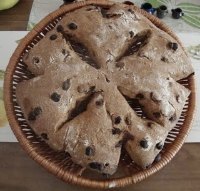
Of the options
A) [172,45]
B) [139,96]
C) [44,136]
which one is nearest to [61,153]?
[44,136]

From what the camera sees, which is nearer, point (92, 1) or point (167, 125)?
point (167, 125)

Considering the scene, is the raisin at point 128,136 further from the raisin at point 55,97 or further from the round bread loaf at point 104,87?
the raisin at point 55,97

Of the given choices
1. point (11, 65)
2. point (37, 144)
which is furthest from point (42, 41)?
point (37, 144)

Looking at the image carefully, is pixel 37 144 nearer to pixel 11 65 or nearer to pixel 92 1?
pixel 11 65

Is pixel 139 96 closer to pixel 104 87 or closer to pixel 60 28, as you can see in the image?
pixel 104 87

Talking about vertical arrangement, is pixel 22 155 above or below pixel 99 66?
below

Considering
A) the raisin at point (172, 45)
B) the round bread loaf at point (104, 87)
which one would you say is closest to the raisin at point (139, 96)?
the round bread loaf at point (104, 87)

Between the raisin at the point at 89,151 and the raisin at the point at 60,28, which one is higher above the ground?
the raisin at the point at 60,28

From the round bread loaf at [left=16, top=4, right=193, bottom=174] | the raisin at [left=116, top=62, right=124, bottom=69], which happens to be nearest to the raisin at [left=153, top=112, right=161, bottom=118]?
the round bread loaf at [left=16, top=4, right=193, bottom=174]

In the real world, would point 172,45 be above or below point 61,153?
above
